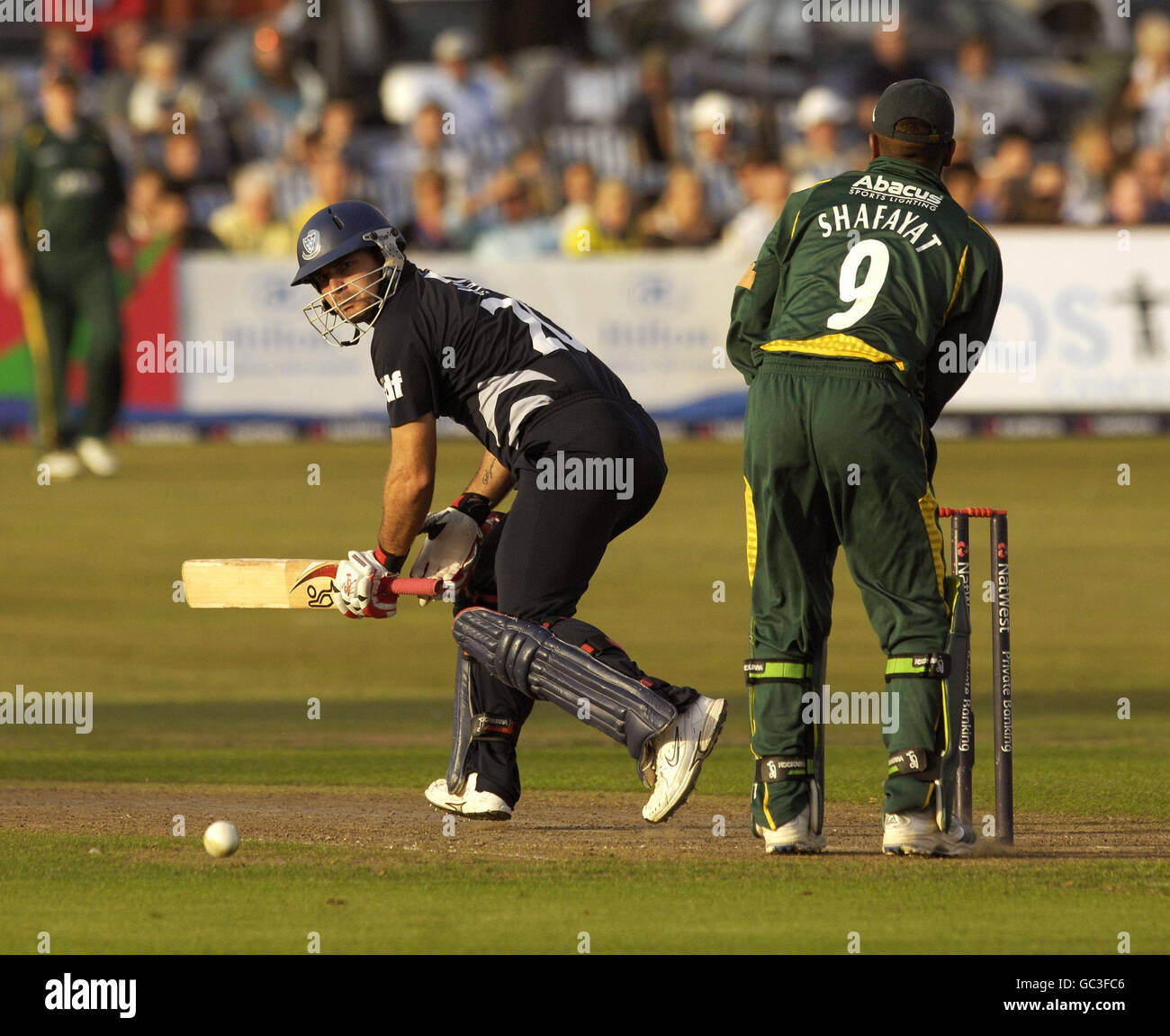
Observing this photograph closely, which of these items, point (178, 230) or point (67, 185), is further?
point (178, 230)

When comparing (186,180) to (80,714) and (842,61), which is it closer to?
(842,61)

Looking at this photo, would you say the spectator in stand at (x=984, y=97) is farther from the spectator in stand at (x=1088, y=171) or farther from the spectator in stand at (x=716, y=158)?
the spectator in stand at (x=716, y=158)

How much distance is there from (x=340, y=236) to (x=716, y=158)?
57.7 ft

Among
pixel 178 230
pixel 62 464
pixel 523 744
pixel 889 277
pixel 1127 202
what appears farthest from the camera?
pixel 1127 202

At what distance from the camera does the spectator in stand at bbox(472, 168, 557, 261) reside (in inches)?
907

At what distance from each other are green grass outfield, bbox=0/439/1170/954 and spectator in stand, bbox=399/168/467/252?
2422 mm

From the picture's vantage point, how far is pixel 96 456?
818 inches

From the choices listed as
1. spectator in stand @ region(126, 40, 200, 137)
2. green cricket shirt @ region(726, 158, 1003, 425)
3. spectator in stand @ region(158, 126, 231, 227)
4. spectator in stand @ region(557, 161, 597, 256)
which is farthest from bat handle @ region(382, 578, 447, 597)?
spectator in stand @ region(126, 40, 200, 137)

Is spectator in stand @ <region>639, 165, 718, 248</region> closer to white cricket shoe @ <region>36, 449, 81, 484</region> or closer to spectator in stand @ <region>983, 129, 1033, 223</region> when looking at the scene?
spectator in stand @ <region>983, 129, 1033, 223</region>

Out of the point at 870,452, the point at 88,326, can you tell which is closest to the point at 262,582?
the point at 870,452

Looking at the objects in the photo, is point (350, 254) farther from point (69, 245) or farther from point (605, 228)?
point (605, 228)
